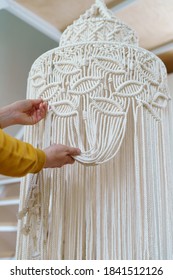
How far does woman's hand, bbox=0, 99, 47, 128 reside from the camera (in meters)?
0.81

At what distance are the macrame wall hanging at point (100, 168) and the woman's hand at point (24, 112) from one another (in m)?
0.03

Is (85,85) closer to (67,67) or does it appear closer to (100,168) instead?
(67,67)

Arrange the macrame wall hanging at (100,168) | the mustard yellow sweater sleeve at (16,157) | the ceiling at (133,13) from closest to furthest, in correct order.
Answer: the mustard yellow sweater sleeve at (16,157) < the macrame wall hanging at (100,168) < the ceiling at (133,13)

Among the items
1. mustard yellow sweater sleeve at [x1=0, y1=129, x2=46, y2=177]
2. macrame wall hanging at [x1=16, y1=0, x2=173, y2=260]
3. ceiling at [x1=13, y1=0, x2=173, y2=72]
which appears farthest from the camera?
ceiling at [x1=13, y1=0, x2=173, y2=72]

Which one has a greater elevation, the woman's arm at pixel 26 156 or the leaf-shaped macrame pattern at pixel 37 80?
the leaf-shaped macrame pattern at pixel 37 80

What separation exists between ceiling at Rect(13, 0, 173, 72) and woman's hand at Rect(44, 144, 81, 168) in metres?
1.03

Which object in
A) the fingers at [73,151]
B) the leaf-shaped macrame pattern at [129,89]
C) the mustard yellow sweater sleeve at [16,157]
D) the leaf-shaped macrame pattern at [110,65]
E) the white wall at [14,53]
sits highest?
the white wall at [14,53]

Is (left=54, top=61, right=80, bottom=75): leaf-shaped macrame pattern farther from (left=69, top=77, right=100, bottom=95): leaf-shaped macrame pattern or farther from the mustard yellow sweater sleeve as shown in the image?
the mustard yellow sweater sleeve

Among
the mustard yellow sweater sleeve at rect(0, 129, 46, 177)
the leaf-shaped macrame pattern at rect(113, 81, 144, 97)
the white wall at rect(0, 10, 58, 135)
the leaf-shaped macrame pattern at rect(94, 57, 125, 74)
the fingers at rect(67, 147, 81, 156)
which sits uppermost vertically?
the white wall at rect(0, 10, 58, 135)

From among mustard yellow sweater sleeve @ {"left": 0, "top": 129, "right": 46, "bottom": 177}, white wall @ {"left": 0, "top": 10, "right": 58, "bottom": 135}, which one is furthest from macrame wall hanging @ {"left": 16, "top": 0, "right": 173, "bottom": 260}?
white wall @ {"left": 0, "top": 10, "right": 58, "bottom": 135}

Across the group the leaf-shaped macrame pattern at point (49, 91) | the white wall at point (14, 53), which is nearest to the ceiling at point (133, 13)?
the white wall at point (14, 53)

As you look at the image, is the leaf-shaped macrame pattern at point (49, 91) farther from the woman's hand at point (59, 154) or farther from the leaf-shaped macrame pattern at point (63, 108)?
the woman's hand at point (59, 154)

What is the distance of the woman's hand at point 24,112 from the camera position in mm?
810
